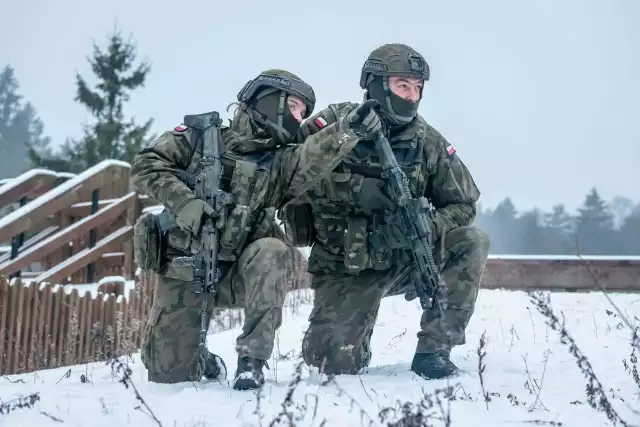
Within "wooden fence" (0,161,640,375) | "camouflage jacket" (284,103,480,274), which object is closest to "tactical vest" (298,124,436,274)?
"camouflage jacket" (284,103,480,274)

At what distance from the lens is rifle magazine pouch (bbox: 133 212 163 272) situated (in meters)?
3.72

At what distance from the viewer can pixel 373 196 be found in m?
4.16

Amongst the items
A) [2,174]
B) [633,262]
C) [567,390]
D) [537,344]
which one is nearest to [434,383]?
[567,390]

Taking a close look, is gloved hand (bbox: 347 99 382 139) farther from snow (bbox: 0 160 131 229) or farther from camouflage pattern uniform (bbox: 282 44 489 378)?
snow (bbox: 0 160 131 229)

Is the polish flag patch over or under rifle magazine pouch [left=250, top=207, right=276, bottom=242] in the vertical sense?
over

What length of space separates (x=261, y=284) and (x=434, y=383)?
3.44 feet

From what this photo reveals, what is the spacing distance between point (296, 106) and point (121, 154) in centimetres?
1513

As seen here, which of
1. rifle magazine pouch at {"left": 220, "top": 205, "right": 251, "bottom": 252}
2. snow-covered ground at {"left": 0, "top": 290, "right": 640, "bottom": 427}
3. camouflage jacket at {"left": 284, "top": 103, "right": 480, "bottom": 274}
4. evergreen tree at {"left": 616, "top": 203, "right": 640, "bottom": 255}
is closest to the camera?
snow-covered ground at {"left": 0, "top": 290, "right": 640, "bottom": 427}

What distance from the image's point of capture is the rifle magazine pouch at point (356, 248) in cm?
411

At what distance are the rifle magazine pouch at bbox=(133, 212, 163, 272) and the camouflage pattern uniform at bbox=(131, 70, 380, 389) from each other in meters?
0.01

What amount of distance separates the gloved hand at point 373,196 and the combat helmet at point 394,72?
404 mm

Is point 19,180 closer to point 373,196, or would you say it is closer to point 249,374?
point 373,196

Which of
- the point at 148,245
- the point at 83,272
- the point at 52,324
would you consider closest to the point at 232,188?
the point at 148,245

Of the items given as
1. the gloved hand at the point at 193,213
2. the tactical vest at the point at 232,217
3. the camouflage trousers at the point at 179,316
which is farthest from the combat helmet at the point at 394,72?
the gloved hand at the point at 193,213
